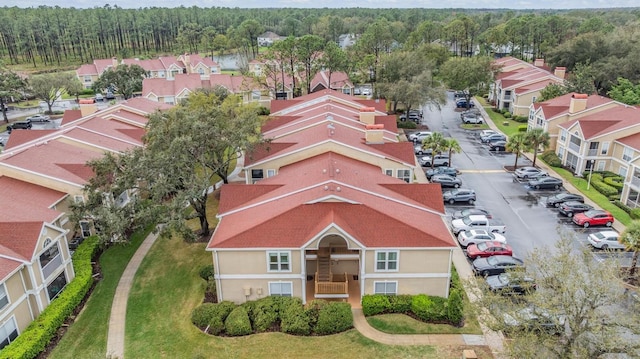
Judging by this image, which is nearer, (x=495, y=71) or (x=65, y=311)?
(x=65, y=311)

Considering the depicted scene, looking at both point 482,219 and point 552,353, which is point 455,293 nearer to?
point 552,353

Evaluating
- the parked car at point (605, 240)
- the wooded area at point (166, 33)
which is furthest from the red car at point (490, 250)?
the wooded area at point (166, 33)

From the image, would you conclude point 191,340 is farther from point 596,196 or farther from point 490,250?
point 596,196

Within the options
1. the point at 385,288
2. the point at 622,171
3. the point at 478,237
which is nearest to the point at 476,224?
the point at 478,237

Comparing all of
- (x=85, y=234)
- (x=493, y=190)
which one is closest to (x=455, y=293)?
(x=493, y=190)

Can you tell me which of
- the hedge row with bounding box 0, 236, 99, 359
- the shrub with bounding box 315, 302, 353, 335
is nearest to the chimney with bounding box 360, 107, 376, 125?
the shrub with bounding box 315, 302, 353, 335

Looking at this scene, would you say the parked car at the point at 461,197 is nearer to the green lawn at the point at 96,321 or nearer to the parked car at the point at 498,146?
the parked car at the point at 498,146

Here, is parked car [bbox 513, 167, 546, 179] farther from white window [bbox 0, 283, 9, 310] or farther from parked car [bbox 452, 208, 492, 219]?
white window [bbox 0, 283, 9, 310]

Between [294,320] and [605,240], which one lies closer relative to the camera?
[294,320]
